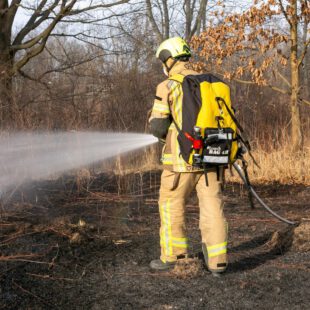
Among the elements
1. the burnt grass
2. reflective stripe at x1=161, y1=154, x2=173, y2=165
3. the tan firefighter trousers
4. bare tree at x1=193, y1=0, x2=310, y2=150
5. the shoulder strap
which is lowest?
the burnt grass

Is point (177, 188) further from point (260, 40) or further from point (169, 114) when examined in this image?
point (260, 40)

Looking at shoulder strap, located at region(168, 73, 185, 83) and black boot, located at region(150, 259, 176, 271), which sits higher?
shoulder strap, located at region(168, 73, 185, 83)

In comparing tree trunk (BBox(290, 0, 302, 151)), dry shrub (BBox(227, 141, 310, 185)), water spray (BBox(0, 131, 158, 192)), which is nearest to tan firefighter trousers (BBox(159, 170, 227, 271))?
water spray (BBox(0, 131, 158, 192))

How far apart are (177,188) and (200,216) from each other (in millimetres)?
282

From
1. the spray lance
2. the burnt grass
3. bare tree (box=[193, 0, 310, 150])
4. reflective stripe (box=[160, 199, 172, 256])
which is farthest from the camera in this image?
bare tree (box=[193, 0, 310, 150])

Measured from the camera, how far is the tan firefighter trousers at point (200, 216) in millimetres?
3543

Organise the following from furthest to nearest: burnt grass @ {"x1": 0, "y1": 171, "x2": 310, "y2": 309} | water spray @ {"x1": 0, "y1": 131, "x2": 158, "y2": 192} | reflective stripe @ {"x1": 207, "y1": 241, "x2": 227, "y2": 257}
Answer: water spray @ {"x1": 0, "y1": 131, "x2": 158, "y2": 192} < reflective stripe @ {"x1": 207, "y1": 241, "x2": 227, "y2": 257} < burnt grass @ {"x1": 0, "y1": 171, "x2": 310, "y2": 309}

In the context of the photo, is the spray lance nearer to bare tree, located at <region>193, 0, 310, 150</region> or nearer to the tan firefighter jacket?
the tan firefighter jacket

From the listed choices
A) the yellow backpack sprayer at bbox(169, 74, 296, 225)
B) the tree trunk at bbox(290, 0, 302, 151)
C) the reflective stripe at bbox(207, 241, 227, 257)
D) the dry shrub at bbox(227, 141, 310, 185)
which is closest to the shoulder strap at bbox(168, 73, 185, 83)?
the yellow backpack sprayer at bbox(169, 74, 296, 225)

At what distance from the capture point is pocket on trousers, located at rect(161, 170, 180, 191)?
3605mm

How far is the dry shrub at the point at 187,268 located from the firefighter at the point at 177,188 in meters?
0.07

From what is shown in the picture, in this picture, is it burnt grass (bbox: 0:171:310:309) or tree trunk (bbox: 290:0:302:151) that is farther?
tree trunk (bbox: 290:0:302:151)

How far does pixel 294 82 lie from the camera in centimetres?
906

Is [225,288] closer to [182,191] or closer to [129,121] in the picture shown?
[182,191]
